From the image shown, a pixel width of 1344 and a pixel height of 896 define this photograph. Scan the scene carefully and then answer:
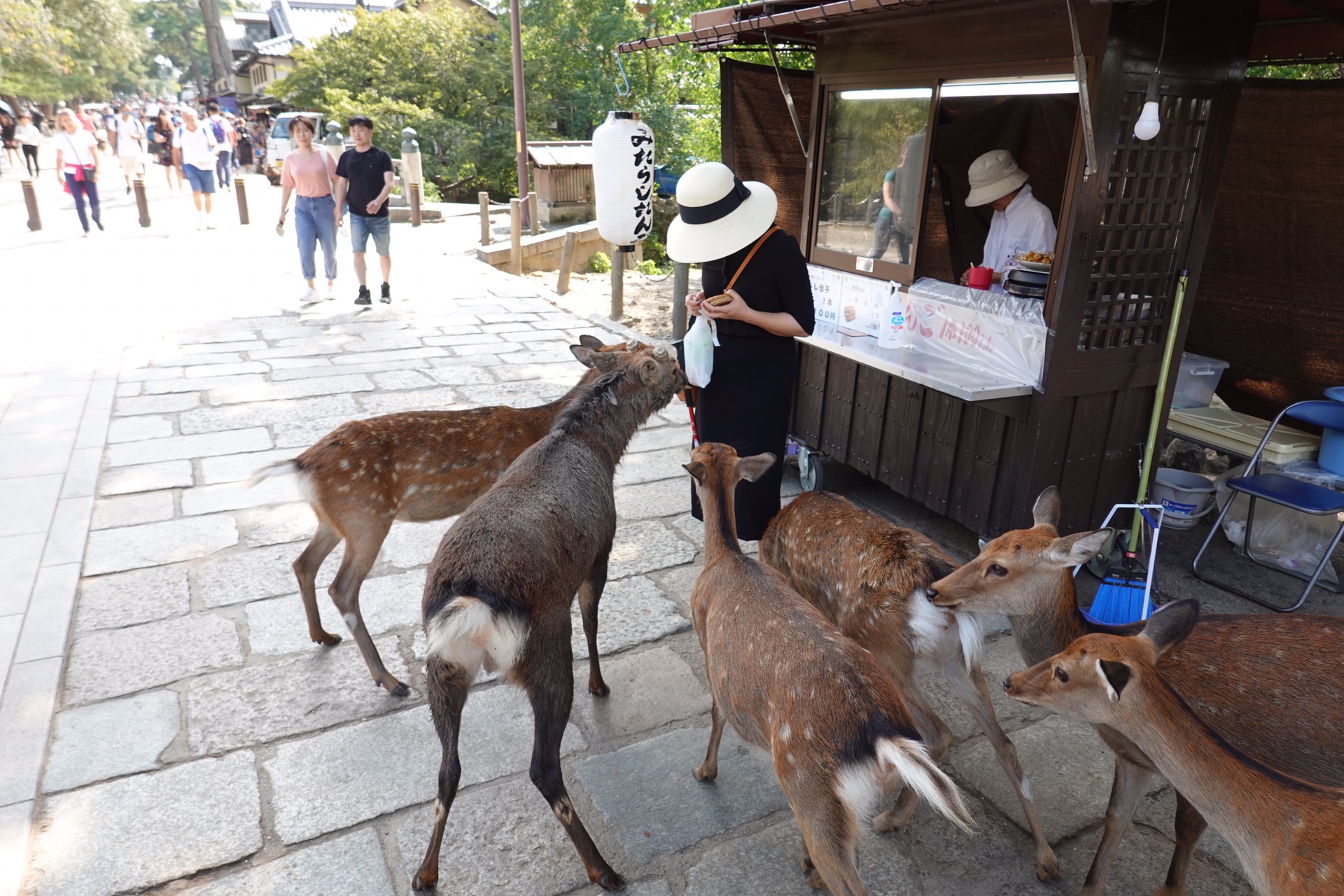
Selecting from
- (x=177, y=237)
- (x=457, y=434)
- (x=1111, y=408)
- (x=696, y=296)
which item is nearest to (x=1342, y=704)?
(x=1111, y=408)

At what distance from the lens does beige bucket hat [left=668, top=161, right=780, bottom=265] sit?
330 cm

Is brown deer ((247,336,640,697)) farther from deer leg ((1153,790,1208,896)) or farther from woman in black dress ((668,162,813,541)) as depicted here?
deer leg ((1153,790,1208,896))

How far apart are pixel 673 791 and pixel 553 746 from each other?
56cm

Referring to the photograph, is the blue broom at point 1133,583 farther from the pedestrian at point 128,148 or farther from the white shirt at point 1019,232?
the pedestrian at point 128,148

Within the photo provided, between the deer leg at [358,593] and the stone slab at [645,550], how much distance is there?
1.13 metres

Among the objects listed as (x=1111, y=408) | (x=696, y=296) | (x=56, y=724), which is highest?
(x=696, y=296)

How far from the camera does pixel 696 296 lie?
3529 millimetres

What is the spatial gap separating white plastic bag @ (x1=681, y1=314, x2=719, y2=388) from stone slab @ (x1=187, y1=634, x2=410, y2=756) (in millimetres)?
1694

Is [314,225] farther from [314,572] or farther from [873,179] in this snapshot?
A: [314,572]

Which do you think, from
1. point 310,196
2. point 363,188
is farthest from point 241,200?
point 363,188

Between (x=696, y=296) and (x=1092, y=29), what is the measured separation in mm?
1885

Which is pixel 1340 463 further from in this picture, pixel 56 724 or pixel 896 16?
pixel 56 724

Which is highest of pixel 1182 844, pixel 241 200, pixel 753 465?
pixel 241 200

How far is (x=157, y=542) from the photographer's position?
13.5 ft
